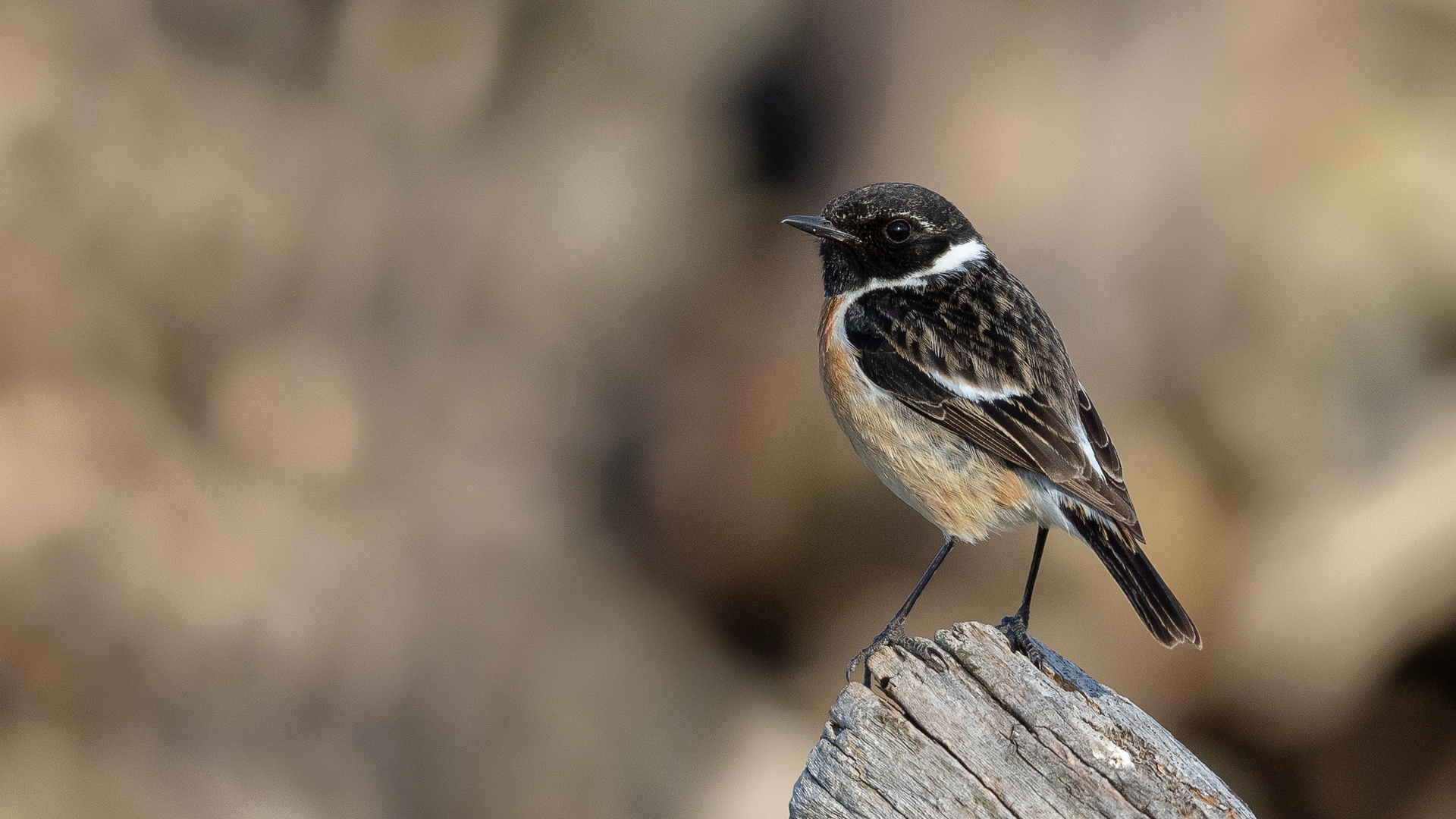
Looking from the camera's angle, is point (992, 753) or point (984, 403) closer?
point (992, 753)

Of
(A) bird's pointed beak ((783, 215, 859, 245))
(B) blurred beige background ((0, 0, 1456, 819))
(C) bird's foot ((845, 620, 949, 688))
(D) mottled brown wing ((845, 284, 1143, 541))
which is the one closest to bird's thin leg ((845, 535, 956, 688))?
(C) bird's foot ((845, 620, 949, 688))

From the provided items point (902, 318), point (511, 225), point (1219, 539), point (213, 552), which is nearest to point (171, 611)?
point (213, 552)

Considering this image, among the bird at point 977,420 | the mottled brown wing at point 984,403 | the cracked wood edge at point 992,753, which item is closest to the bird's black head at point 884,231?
the bird at point 977,420

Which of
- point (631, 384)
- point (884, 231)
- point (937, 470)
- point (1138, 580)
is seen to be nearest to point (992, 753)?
point (1138, 580)

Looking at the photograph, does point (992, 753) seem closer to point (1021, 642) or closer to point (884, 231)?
point (1021, 642)

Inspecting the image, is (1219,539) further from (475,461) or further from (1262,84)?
(475,461)

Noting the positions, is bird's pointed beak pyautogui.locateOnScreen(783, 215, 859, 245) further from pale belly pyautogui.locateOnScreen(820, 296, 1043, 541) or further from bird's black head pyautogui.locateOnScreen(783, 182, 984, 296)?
pale belly pyautogui.locateOnScreen(820, 296, 1043, 541)
